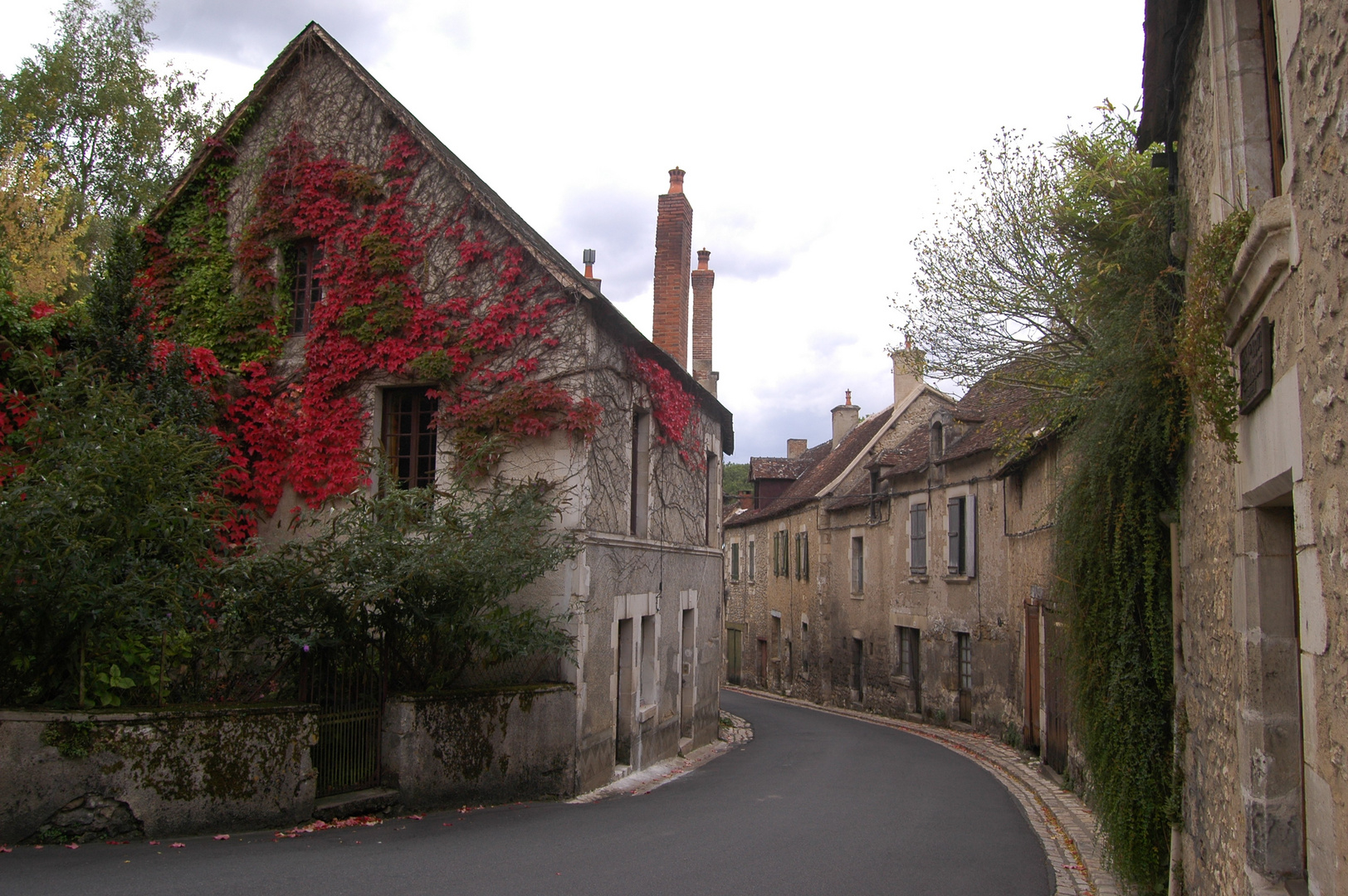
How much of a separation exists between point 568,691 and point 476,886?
155 inches

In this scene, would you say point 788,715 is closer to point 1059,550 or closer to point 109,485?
point 1059,550

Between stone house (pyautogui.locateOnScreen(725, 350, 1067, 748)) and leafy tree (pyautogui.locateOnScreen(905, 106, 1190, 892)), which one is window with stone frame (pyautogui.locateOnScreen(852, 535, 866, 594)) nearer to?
stone house (pyautogui.locateOnScreen(725, 350, 1067, 748))

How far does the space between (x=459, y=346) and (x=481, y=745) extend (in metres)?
4.62

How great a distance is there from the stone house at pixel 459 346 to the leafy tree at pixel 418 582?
Result: 870 millimetres

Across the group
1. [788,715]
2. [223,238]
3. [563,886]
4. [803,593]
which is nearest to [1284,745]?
[563,886]

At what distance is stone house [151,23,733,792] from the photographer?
1089 centimetres

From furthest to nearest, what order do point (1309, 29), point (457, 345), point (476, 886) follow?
point (457, 345) → point (476, 886) → point (1309, 29)

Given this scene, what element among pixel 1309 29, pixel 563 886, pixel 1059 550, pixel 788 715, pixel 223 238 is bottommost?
pixel 788 715

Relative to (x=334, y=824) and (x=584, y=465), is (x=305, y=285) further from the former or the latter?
(x=334, y=824)

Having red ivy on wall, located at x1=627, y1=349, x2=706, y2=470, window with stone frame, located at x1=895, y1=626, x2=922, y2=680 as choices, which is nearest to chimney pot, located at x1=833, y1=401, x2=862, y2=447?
window with stone frame, located at x1=895, y1=626, x2=922, y2=680

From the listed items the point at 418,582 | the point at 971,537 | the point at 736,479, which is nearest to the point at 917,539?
the point at 971,537

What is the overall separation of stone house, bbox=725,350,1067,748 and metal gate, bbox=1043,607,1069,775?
1.5 inches

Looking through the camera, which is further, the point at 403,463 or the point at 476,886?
the point at 403,463

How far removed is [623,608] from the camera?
12.0 meters
